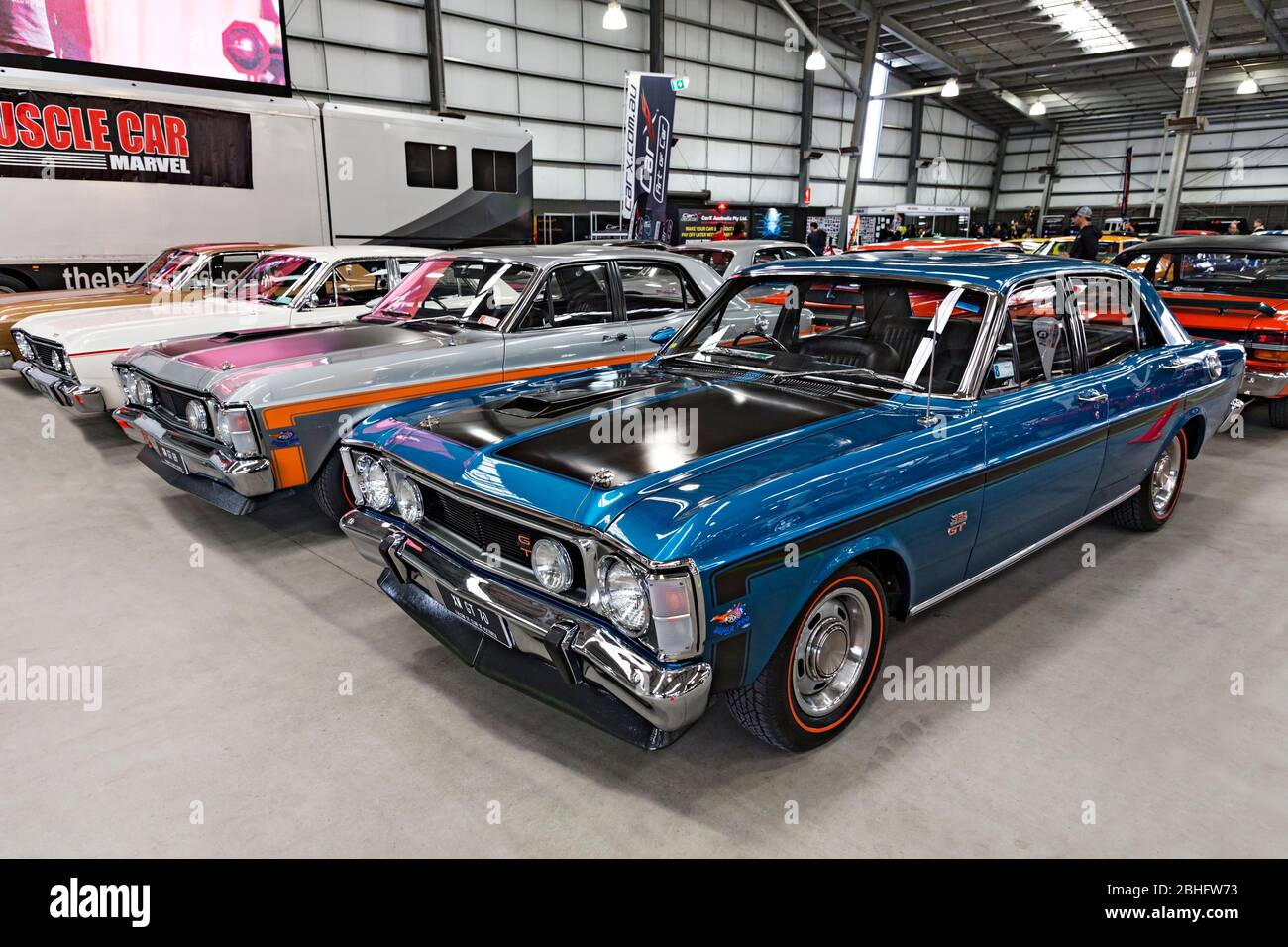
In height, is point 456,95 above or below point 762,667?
above

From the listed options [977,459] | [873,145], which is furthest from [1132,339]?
[873,145]

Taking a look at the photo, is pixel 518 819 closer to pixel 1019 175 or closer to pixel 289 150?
pixel 289 150

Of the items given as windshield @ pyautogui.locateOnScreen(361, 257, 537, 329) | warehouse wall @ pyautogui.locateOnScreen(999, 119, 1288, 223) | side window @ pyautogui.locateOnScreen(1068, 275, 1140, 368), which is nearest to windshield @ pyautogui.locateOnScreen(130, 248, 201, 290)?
windshield @ pyautogui.locateOnScreen(361, 257, 537, 329)

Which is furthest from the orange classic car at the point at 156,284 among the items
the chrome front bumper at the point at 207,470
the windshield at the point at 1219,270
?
the windshield at the point at 1219,270

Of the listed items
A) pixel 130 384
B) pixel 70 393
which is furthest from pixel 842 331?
pixel 70 393

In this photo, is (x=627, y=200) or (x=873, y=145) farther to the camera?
(x=873, y=145)

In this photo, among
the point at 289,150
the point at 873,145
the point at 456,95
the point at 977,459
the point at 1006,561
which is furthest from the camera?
the point at 873,145

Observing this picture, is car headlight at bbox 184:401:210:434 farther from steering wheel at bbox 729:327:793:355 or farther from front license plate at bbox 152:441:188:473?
steering wheel at bbox 729:327:793:355

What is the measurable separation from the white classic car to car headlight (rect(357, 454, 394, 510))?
141 inches

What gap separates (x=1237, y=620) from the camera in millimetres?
3648

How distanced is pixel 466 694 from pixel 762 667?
1.25 meters

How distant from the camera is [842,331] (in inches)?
140

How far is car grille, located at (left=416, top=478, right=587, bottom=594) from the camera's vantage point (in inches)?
93.4

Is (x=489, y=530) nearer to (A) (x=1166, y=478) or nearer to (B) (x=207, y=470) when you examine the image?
(B) (x=207, y=470)
